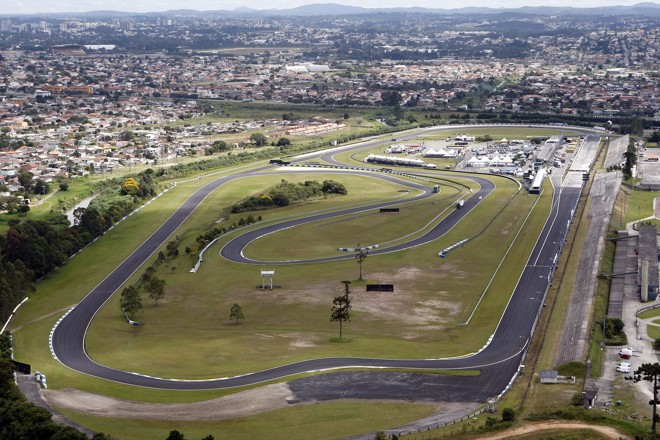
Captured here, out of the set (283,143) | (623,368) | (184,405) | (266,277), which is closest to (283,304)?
(266,277)

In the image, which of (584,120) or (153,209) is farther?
(584,120)

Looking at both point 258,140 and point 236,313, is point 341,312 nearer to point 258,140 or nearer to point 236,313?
point 236,313

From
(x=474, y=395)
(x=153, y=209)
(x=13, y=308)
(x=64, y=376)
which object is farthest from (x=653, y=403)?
(x=153, y=209)

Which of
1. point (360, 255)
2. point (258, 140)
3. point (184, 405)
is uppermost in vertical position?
point (360, 255)

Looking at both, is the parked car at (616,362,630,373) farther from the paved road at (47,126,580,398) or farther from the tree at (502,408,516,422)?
the tree at (502,408,516,422)

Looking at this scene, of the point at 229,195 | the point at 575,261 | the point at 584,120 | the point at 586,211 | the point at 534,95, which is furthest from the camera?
the point at 534,95

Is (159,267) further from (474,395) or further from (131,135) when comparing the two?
(131,135)
